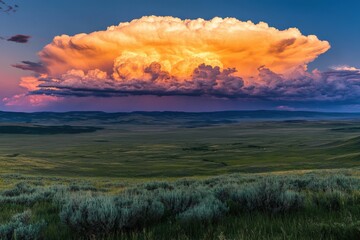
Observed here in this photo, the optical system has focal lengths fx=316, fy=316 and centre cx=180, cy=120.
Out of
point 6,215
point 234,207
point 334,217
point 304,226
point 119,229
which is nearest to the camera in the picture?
point 304,226

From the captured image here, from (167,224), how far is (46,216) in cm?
357

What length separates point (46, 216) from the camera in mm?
7680

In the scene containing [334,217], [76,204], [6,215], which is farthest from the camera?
[6,215]

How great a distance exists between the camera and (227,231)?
5.23 m

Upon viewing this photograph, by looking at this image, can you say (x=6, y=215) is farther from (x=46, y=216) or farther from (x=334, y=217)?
(x=334, y=217)

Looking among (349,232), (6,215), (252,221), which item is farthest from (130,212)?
(6,215)

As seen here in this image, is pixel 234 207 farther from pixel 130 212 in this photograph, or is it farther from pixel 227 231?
pixel 130 212

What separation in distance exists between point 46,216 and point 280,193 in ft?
18.1

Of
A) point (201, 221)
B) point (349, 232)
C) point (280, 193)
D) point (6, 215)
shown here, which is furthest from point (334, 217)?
point (6, 215)

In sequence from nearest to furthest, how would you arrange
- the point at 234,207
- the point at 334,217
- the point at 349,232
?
the point at 349,232 → the point at 334,217 → the point at 234,207

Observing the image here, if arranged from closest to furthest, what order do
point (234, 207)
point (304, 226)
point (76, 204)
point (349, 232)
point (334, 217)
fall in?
point (349, 232) → point (304, 226) → point (334, 217) → point (76, 204) → point (234, 207)

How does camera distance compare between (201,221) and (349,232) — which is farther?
(201,221)

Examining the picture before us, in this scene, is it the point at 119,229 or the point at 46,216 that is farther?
the point at 46,216

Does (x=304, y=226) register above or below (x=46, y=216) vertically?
above
